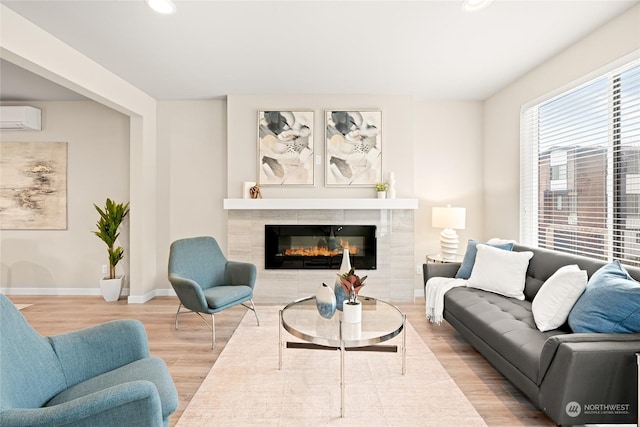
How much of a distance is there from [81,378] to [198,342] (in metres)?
1.49

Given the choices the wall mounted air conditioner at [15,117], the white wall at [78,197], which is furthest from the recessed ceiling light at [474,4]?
the wall mounted air conditioner at [15,117]

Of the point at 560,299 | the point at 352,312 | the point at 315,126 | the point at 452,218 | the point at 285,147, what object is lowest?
the point at 352,312

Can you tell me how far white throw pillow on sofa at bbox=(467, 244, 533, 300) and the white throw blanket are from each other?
0.56 feet

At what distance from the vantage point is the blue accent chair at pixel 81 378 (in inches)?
46.6

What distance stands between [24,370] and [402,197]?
3.93 meters

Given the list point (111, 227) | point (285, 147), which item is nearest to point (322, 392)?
point (285, 147)

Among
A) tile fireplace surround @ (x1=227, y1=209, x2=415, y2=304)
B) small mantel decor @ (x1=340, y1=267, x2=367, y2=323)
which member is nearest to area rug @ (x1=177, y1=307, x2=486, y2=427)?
small mantel decor @ (x1=340, y1=267, x2=367, y2=323)

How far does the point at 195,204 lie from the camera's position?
4.64 m

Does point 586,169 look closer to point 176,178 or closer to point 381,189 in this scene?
point 381,189

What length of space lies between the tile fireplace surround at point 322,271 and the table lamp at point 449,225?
A: 361 millimetres

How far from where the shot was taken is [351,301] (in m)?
2.32

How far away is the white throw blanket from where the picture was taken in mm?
3262

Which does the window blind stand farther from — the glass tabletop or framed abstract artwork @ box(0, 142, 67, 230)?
framed abstract artwork @ box(0, 142, 67, 230)

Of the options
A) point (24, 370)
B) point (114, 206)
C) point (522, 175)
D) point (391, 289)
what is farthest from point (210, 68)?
point (522, 175)
